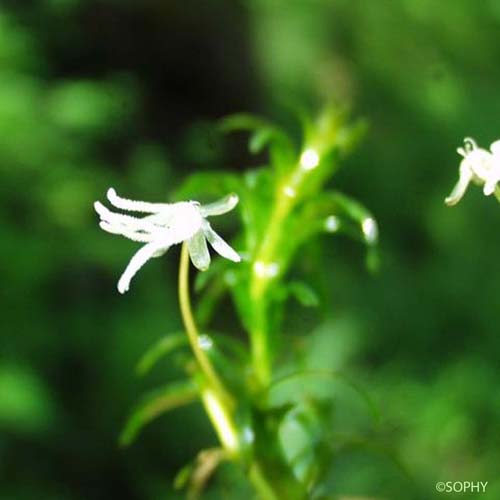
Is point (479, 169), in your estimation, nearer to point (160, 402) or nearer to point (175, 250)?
point (160, 402)

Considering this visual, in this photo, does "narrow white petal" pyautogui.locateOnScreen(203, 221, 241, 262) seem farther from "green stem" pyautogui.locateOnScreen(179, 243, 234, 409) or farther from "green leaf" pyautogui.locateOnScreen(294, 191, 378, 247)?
"green leaf" pyautogui.locateOnScreen(294, 191, 378, 247)

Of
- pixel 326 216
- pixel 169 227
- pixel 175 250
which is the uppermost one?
pixel 175 250

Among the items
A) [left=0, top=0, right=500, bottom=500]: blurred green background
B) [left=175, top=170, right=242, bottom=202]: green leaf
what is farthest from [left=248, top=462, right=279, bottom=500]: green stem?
[left=0, top=0, right=500, bottom=500]: blurred green background

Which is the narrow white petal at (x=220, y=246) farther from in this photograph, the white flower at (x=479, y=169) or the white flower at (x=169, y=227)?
the white flower at (x=479, y=169)

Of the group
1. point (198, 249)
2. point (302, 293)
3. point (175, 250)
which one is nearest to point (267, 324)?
point (302, 293)

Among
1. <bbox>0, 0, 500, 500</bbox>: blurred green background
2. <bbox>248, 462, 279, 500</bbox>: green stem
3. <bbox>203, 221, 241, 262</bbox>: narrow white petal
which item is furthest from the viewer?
<bbox>0, 0, 500, 500</bbox>: blurred green background

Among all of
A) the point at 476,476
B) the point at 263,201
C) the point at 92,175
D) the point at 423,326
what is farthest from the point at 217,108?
the point at 263,201

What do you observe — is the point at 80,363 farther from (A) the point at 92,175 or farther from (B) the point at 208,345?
(B) the point at 208,345

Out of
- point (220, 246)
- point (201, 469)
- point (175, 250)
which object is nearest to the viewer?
point (220, 246)
